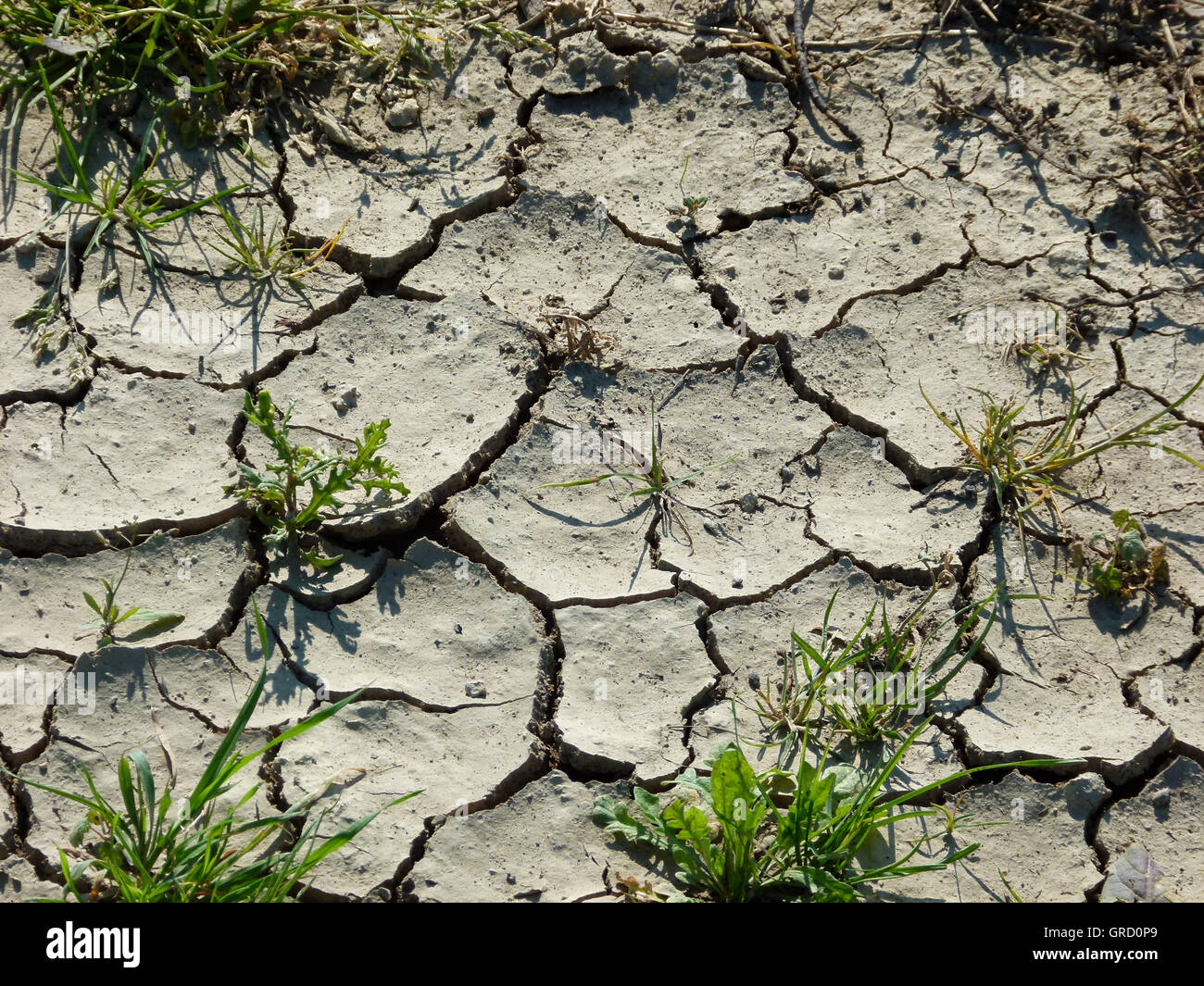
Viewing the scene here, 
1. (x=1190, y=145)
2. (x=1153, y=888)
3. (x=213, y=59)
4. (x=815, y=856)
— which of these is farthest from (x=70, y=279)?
(x=1190, y=145)

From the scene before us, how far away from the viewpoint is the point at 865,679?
2676mm

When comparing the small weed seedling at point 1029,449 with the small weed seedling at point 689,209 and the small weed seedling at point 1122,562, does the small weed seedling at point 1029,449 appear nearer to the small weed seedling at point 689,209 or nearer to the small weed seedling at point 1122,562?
the small weed seedling at point 1122,562

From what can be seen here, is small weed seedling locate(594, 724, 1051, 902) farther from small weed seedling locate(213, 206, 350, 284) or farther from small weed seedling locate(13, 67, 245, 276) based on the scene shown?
small weed seedling locate(13, 67, 245, 276)

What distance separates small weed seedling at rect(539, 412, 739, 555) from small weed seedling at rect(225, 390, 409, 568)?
48 centimetres

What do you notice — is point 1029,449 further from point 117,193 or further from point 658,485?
point 117,193

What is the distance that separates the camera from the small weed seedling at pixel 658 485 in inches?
116

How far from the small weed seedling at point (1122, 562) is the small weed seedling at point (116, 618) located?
238 cm

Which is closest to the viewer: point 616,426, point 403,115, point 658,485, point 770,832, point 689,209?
point 770,832

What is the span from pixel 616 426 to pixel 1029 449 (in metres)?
1.18

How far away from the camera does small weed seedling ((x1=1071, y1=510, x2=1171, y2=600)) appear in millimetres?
2814

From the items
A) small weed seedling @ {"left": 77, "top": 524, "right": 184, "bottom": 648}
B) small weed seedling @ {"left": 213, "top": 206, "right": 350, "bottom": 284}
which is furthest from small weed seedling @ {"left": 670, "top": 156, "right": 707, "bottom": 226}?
small weed seedling @ {"left": 77, "top": 524, "right": 184, "bottom": 648}

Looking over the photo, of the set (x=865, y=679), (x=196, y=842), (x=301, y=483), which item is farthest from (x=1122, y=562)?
(x=196, y=842)

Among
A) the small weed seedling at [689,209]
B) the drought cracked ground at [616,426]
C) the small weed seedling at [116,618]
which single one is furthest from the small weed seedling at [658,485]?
the small weed seedling at [116,618]

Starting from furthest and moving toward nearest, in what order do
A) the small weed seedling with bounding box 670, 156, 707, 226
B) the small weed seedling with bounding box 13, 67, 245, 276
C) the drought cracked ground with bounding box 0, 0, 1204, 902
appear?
the small weed seedling with bounding box 670, 156, 707, 226 < the small weed seedling with bounding box 13, 67, 245, 276 < the drought cracked ground with bounding box 0, 0, 1204, 902
